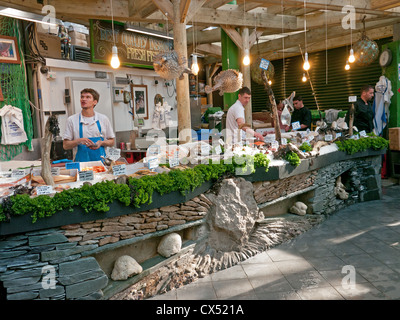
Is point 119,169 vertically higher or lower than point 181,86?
lower

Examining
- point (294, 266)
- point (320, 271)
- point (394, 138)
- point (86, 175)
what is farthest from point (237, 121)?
point (394, 138)

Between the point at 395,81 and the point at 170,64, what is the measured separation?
7.45m

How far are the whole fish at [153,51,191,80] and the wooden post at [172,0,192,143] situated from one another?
1059 millimetres

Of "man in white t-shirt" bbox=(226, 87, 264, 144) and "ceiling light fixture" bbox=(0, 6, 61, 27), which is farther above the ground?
"ceiling light fixture" bbox=(0, 6, 61, 27)

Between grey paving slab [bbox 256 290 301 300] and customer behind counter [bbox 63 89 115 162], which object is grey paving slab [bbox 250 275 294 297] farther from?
customer behind counter [bbox 63 89 115 162]

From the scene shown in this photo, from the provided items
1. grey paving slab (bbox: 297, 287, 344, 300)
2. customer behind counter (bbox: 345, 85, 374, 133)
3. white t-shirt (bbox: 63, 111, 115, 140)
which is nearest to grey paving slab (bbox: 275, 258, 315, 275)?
grey paving slab (bbox: 297, 287, 344, 300)

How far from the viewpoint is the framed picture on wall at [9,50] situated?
6.86m

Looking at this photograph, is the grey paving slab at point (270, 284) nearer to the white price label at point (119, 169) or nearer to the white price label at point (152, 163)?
the white price label at point (152, 163)

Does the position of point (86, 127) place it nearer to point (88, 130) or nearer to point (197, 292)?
point (88, 130)

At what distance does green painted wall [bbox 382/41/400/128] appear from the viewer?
32.9ft

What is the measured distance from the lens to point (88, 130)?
5152mm

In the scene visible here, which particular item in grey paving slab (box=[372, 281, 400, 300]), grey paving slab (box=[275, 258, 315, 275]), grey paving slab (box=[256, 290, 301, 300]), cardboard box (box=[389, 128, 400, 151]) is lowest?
grey paving slab (box=[372, 281, 400, 300])

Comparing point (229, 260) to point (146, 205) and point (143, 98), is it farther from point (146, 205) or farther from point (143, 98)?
point (143, 98)
